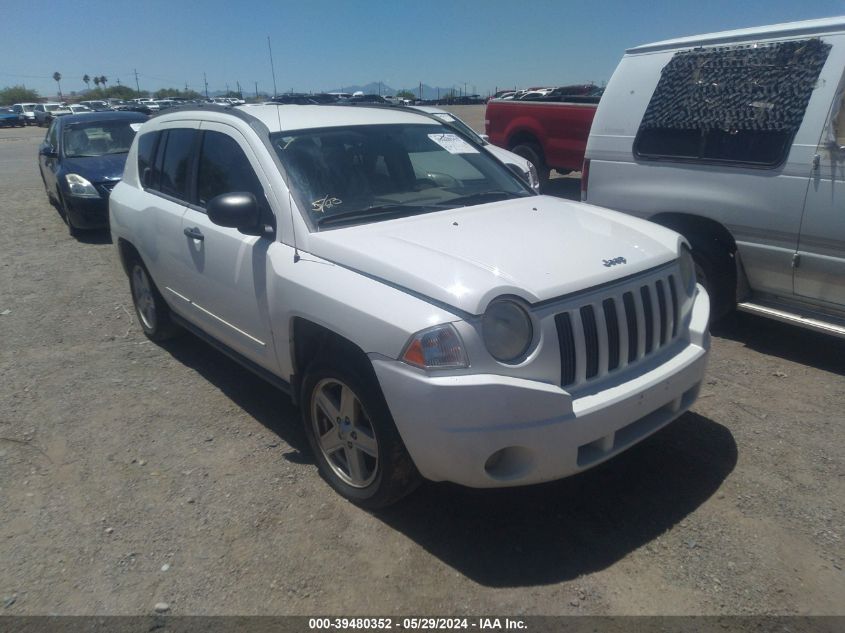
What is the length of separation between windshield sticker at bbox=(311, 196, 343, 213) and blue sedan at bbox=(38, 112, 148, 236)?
7.19 m

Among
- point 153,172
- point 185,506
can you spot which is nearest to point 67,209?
point 153,172

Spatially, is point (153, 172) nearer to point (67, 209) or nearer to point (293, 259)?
point (293, 259)

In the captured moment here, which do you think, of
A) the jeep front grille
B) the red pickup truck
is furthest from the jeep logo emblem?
the red pickup truck

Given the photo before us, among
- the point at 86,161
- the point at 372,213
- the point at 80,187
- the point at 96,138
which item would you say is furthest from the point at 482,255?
the point at 96,138

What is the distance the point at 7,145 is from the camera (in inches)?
1189

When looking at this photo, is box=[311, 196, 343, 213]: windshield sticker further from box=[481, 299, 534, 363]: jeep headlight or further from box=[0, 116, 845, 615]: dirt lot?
box=[0, 116, 845, 615]: dirt lot

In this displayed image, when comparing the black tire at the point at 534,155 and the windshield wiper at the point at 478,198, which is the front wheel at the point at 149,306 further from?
the black tire at the point at 534,155

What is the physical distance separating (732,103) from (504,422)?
359 cm

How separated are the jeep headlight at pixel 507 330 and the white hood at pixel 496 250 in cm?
6

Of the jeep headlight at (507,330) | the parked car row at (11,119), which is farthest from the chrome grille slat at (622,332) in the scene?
the parked car row at (11,119)

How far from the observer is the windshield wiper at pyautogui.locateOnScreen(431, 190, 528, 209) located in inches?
150

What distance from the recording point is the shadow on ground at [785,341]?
4.79m

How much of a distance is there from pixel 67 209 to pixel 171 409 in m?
6.46

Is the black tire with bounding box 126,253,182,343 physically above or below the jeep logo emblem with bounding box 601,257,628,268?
below
